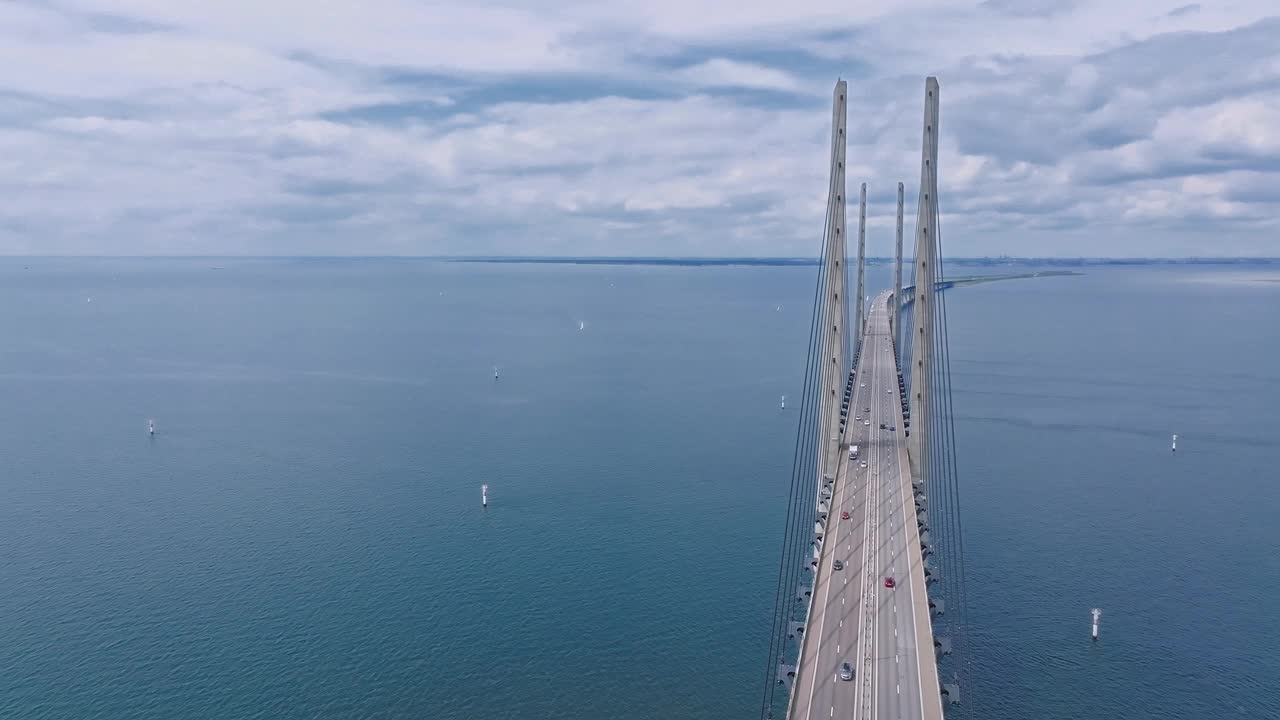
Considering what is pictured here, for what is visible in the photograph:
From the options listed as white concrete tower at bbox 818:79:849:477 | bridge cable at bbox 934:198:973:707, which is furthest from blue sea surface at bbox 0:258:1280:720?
white concrete tower at bbox 818:79:849:477

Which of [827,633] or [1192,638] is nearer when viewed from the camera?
[827,633]

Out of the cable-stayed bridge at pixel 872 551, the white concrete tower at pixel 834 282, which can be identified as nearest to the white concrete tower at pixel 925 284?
the cable-stayed bridge at pixel 872 551

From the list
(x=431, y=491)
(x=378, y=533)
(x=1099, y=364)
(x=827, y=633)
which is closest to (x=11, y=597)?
(x=378, y=533)

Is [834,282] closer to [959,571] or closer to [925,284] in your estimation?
[925,284]

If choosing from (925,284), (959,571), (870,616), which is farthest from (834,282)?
(870,616)

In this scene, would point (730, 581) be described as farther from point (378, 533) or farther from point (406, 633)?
point (378, 533)

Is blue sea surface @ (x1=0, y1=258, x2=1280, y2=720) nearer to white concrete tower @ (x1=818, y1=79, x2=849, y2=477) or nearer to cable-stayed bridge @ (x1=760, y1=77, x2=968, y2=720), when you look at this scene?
cable-stayed bridge @ (x1=760, y1=77, x2=968, y2=720)
